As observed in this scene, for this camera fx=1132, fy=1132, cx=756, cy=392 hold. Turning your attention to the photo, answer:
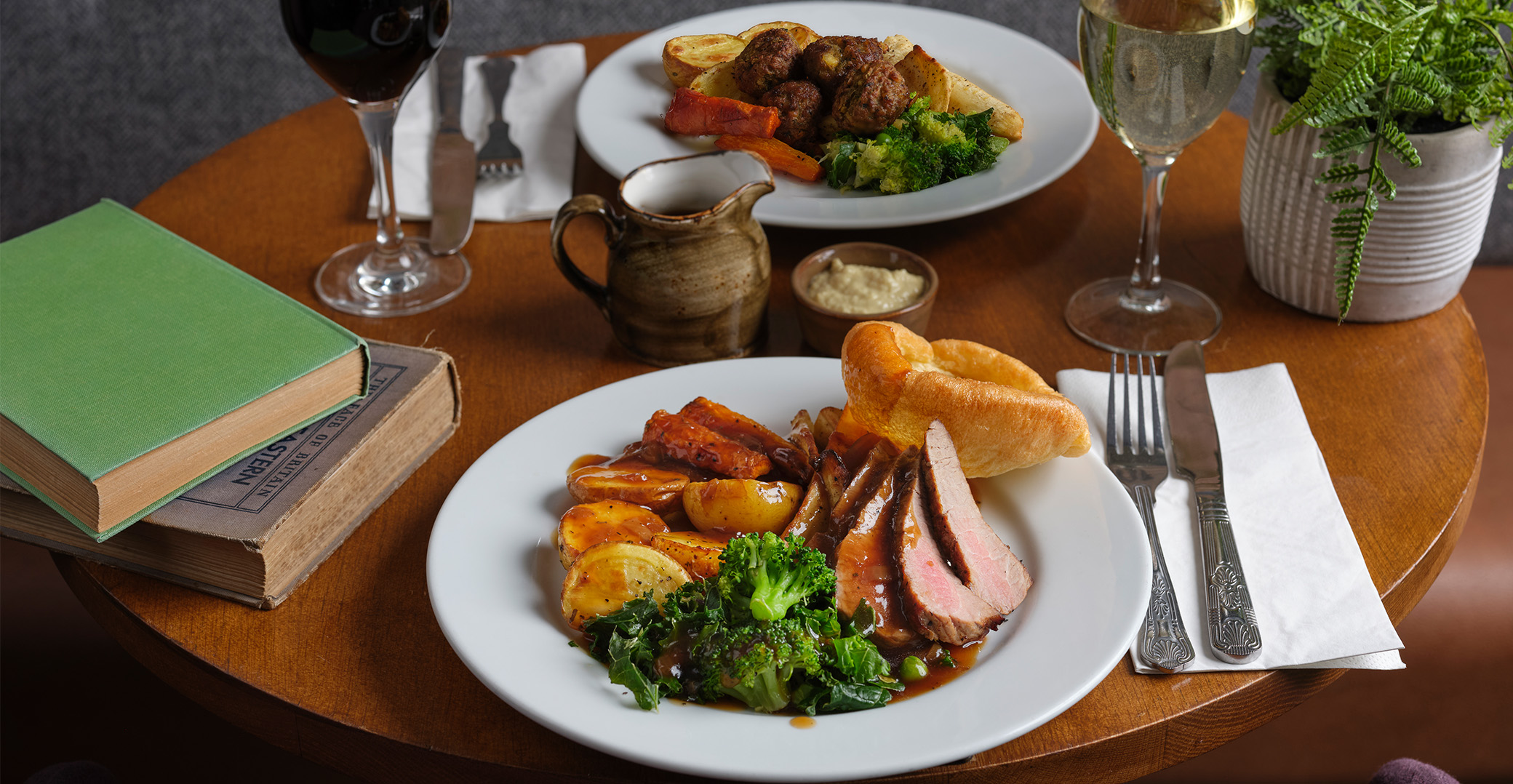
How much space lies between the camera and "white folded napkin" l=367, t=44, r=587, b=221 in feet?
6.39

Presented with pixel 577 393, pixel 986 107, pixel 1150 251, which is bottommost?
pixel 577 393

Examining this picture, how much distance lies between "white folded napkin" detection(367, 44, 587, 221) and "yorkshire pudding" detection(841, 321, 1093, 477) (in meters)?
0.84

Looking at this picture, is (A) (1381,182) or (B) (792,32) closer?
(A) (1381,182)

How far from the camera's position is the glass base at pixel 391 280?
1.72 m

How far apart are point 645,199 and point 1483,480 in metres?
1.79

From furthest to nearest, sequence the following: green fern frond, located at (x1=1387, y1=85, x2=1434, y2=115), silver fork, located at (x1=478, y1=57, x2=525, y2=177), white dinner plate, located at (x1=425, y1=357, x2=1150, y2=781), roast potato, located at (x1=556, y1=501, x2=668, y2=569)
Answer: silver fork, located at (x1=478, y1=57, x2=525, y2=177) → green fern frond, located at (x1=1387, y1=85, x2=1434, y2=115) → roast potato, located at (x1=556, y1=501, x2=668, y2=569) → white dinner plate, located at (x1=425, y1=357, x2=1150, y2=781)

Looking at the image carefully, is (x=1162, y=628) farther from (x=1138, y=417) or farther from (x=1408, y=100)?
(x=1408, y=100)

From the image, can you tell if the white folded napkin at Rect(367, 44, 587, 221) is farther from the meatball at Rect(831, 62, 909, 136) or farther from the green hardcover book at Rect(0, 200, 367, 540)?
the meatball at Rect(831, 62, 909, 136)

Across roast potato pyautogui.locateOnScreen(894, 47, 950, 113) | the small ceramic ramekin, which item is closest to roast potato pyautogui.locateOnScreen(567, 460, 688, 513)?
the small ceramic ramekin

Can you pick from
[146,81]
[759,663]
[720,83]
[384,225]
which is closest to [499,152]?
[384,225]

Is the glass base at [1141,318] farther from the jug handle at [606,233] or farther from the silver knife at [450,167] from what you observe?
the silver knife at [450,167]

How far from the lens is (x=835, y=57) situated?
1595 millimetres

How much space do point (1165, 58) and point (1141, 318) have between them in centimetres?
40

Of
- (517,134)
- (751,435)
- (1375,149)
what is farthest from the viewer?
(517,134)
